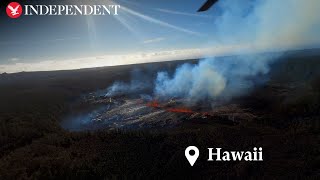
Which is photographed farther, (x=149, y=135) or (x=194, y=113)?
(x=194, y=113)

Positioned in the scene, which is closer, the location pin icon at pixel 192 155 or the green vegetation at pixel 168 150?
the green vegetation at pixel 168 150

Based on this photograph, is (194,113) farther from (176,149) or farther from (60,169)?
(60,169)

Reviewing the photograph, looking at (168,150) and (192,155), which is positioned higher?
(192,155)

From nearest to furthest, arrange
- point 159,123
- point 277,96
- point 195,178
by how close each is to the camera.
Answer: point 195,178 < point 159,123 < point 277,96

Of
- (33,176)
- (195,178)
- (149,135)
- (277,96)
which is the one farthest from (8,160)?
(277,96)

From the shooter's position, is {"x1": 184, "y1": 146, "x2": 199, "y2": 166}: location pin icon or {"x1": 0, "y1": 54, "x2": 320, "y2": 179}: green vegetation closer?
{"x1": 0, "y1": 54, "x2": 320, "y2": 179}: green vegetation

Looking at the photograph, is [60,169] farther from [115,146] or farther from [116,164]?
[115,146]

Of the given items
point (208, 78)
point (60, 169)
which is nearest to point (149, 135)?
point (60, 169)

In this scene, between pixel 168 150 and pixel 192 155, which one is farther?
pixel 168 150

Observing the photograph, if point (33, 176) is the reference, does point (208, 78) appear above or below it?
above

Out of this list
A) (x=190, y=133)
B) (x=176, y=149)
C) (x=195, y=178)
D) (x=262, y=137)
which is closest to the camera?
(x=195, y=178)
